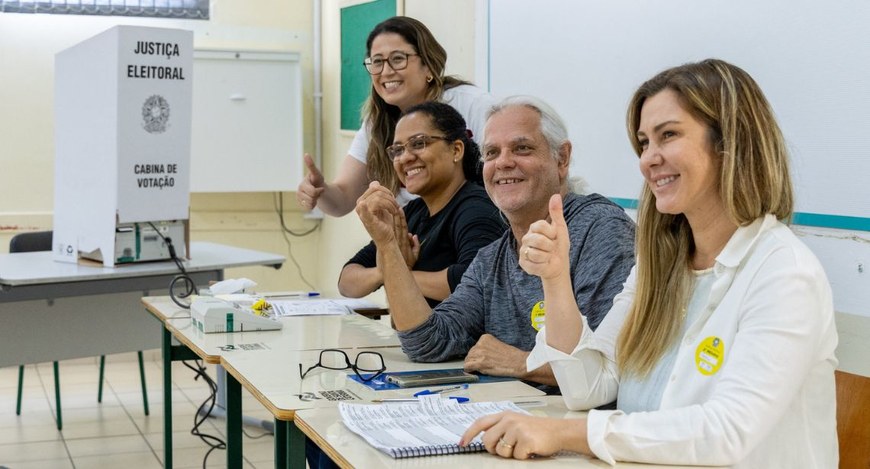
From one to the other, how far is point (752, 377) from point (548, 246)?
1.50 feet

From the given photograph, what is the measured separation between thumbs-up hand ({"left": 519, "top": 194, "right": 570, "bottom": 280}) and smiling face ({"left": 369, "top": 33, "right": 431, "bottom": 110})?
66.1 inches

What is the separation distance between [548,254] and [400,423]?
385mm

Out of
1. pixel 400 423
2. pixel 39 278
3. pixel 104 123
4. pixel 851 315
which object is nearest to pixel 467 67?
pixel 104 123

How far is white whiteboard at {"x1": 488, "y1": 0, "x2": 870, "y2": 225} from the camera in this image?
2154 millimetres

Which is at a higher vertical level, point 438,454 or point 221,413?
point 438,454

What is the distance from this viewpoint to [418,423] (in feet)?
5.43

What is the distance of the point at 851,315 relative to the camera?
2.16m

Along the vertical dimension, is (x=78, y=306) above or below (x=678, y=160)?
below

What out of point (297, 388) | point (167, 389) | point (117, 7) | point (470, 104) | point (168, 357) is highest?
point (117, 7)

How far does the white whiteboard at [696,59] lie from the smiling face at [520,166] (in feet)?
1.79

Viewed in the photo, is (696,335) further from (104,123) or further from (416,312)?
(104,123)

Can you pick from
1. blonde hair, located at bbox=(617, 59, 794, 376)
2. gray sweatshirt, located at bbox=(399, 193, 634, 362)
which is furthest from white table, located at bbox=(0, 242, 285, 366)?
blonde hair, located at bbox=(617, 59, 794, 376)

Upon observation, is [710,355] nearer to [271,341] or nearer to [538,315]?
[538,315]

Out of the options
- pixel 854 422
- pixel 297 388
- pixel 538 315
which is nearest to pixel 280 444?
pixel 297 388
